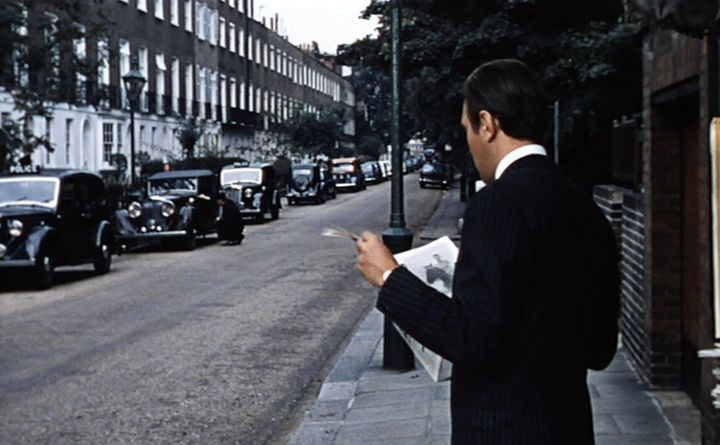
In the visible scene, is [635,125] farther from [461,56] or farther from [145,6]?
[145,6]

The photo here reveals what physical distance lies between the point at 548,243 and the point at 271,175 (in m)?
36.1

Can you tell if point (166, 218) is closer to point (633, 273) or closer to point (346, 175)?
point (633, 273)

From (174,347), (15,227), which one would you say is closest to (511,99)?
(174,347)

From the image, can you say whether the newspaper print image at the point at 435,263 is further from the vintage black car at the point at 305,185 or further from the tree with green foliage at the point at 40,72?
the vintage black car at the point at 305,185

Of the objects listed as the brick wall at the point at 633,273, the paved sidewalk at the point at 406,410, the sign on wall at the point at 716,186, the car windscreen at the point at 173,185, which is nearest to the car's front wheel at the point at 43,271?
the paved sidewalk at the point at 406,410

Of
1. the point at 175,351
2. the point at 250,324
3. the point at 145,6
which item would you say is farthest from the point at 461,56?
the point at 145,6

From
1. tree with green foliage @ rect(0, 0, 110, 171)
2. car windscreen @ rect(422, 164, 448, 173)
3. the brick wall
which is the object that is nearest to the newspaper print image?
the brick wall

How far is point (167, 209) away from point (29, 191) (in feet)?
23.5

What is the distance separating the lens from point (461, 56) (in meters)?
24.9

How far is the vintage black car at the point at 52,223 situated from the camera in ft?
59.1

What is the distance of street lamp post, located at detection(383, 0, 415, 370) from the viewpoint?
10.1 metres

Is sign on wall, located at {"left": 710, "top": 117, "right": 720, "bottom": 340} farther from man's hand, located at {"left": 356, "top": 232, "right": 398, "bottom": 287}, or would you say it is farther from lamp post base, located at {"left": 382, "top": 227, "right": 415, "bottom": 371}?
lamp post base, located at {"left": 382, "top": 227, "right": 415, "bottom": 371}

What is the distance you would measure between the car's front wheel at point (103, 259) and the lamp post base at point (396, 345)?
36.2ft

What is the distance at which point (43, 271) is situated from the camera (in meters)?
18.2
